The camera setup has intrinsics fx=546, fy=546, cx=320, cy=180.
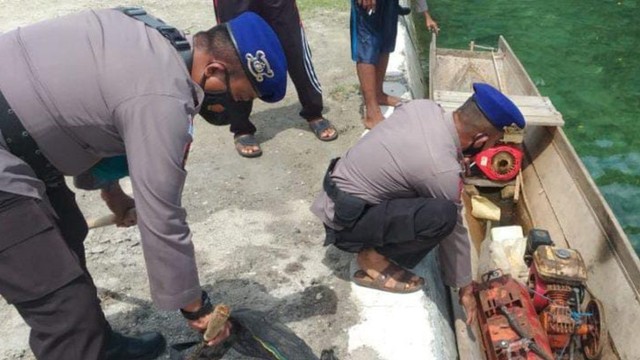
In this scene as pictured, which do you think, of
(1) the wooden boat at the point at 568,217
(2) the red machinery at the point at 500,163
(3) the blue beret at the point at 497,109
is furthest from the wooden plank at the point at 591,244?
(3) the blue beret at the point at 497,109

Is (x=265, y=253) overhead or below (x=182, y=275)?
below

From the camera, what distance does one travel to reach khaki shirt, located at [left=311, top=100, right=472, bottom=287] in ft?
9.85

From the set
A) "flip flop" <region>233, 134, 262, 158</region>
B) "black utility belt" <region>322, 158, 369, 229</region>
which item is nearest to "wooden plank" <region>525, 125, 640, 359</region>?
"black utility belt" <region>322, 158, 369, 229</region>

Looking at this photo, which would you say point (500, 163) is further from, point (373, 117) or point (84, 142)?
point (84, 142)

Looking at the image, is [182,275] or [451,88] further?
[451,88]

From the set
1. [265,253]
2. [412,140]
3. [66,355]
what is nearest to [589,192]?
[412,140]

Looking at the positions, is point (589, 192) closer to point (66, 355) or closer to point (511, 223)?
point (511, 223)

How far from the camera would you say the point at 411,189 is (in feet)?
10.4

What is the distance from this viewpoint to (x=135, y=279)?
347cm

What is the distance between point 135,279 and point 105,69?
196 cm

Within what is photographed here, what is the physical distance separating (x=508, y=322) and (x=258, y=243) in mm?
Result: 1725

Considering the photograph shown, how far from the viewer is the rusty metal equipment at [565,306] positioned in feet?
12.1

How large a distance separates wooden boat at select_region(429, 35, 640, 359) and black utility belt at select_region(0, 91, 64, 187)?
2.48 metres

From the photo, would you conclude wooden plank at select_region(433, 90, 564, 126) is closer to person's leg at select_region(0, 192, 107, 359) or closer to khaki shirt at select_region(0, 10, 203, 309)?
khaki shirt at select_region(0, 10, 203, 309)
